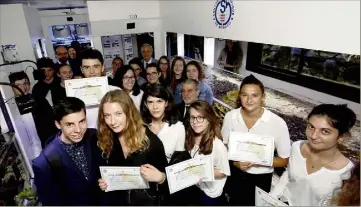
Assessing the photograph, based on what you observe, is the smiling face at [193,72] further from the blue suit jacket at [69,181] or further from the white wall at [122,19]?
the blue suit jacket at [69,181]

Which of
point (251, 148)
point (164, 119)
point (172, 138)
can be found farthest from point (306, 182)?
point (164, 119)

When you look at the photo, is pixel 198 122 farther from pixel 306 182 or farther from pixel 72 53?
pixel 72 53

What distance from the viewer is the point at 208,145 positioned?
186 centimetres

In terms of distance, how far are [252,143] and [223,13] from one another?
1751 millimetres

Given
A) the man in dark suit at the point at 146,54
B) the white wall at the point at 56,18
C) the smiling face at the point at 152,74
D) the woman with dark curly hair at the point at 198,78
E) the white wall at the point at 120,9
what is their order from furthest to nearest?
1. the white wall at the point at 56,18
2. the man in dark suit at the point at 146,54
3. the white wall at the point at 120,9
4. the smiling face at the point at 152,74
5. the woman with dark curly hair at the point at 198,78

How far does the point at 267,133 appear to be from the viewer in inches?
77.6

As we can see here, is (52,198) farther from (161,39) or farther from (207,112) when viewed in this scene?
(161,39)

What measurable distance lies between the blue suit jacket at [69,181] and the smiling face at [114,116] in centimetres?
22

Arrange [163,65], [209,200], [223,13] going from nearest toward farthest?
[209,200] → [223,13] → [163,65]

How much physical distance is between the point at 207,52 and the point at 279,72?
1.25 metres

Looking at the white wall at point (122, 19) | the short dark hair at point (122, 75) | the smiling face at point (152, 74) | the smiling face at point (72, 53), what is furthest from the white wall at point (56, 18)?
the short dark hair at point (122, 75)

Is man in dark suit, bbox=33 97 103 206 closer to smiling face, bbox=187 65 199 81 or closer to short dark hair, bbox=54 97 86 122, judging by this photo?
short dark hair, bbox=54 97 86 122

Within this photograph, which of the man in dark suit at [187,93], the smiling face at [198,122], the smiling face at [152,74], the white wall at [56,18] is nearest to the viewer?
the smiling face at [198,122]

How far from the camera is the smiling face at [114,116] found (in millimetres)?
1696
